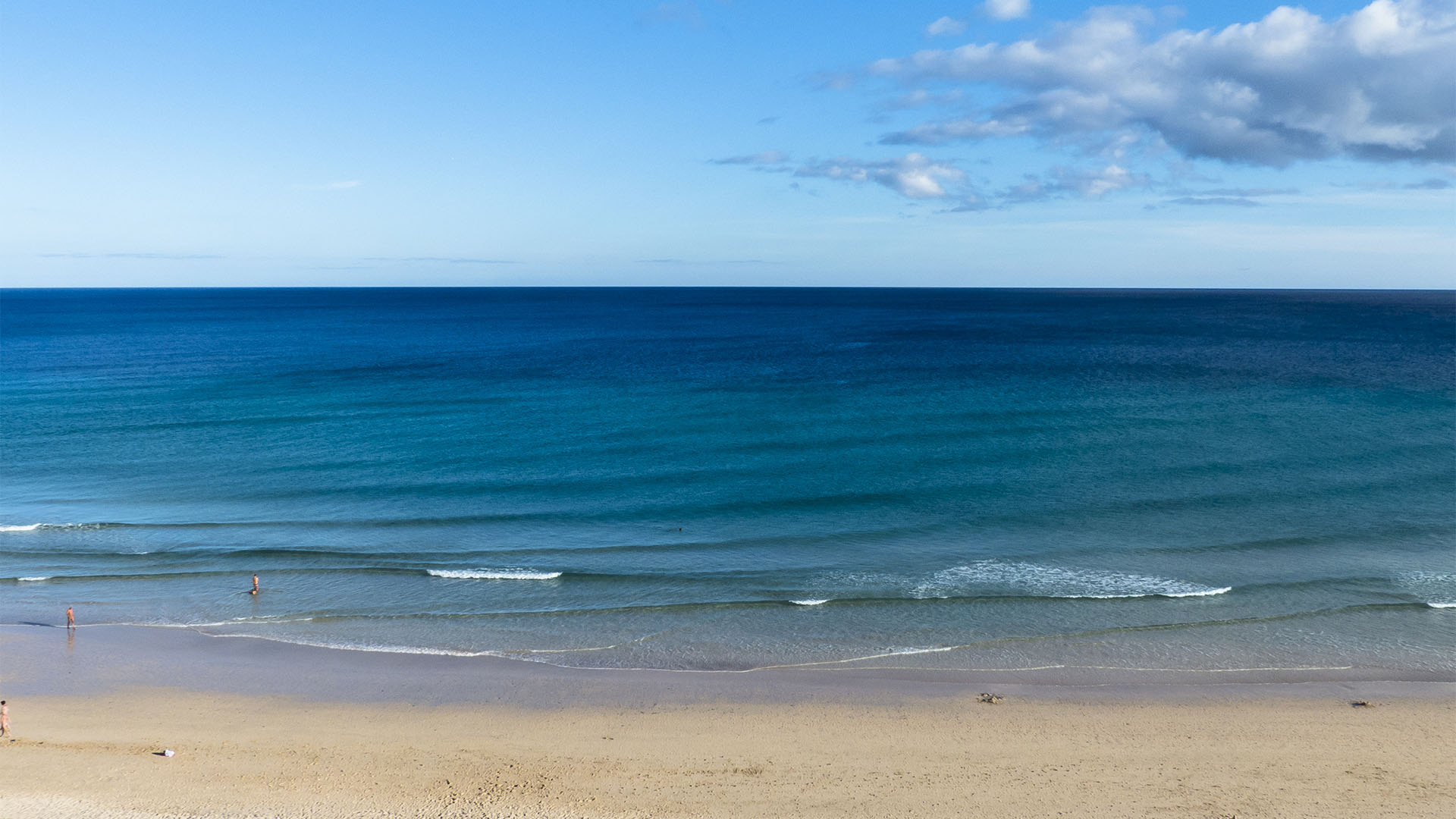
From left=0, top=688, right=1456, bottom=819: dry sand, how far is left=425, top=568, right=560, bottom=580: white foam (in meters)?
8.15

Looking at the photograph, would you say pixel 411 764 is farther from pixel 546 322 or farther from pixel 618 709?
pixel 546 322

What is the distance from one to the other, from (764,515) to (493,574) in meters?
10.8

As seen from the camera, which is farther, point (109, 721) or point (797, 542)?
point (797, 542)

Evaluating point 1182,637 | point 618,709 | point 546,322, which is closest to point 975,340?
point 546,322

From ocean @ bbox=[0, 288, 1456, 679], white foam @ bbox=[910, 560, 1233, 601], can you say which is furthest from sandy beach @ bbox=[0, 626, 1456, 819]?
white foam @ bbox=[910, 560, 1233, 601]

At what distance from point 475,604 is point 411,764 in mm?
9043

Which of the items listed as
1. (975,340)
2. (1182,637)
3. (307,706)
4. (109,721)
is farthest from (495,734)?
(975,340)

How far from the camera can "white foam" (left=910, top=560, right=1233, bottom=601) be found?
27562mm

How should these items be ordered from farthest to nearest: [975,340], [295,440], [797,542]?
Result: 1. [975,340]
2. [295,440]
3. [797,542]

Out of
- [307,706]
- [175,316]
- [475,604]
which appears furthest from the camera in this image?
[175,316]

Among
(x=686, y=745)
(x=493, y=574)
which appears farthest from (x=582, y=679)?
(x=493, y=574)

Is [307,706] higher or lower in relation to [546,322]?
lower

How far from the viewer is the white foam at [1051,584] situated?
90.4ft

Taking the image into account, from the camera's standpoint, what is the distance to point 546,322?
490 feet
